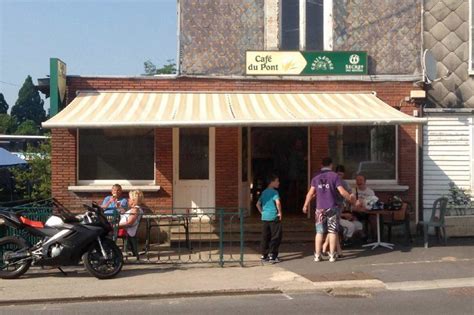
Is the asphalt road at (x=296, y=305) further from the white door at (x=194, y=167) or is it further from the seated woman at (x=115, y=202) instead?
the white door at (x=194, y=167)

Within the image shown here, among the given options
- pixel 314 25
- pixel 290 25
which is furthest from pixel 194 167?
pixel 314 25

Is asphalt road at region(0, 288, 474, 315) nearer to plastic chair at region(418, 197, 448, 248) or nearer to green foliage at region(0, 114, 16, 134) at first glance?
plastic chair at region(418, 197, 448, 248)

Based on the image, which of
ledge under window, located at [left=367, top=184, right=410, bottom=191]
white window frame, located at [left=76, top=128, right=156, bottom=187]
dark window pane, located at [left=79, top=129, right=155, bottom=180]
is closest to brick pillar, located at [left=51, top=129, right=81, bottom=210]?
white window frame, located at [left=76, top=128, right=156, bottom=187]

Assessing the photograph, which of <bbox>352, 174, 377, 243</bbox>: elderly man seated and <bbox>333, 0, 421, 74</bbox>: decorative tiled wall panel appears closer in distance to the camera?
<bbox>352, 174, 377, 243</bbox>: elderly man seated

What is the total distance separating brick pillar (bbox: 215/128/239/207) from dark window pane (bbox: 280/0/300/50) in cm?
208

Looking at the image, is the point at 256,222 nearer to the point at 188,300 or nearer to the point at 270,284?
the point at 270,284

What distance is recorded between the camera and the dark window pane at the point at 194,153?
13.1 meters

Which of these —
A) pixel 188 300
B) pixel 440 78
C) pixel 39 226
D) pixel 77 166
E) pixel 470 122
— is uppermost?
pixel 440 78

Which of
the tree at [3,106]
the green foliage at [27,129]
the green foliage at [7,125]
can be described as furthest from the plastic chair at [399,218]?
the tree at [3,106]

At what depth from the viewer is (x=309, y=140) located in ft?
43.7

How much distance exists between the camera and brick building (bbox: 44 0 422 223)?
12.8 metres

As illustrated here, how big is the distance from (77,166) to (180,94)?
2.49 m

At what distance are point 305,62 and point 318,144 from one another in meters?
1.69

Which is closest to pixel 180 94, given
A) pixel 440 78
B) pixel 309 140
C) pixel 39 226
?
pixel 309 140
